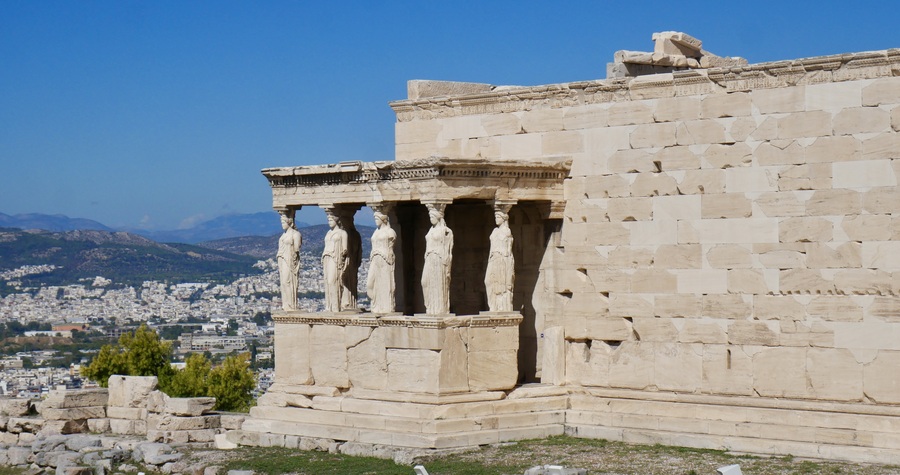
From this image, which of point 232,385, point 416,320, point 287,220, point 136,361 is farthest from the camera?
point 232,385

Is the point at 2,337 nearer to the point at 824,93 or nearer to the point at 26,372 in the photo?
the point at 26,372

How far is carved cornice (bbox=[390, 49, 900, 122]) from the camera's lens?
17719mm

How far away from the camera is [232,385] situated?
3456 cm

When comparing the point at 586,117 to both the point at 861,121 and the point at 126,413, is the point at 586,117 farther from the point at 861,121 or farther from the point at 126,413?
the point at 126,413

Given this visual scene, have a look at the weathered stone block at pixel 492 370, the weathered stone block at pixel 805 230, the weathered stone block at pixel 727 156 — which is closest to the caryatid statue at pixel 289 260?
the weathered stone block at pixel 492 370

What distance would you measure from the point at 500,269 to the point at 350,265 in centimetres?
249

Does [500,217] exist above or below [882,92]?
below

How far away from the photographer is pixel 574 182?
20.2 m

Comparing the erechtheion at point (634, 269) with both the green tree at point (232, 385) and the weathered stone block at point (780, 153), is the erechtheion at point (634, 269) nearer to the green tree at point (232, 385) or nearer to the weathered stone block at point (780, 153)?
the weathered stone block at point (780, 153)

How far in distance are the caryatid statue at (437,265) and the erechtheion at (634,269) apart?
0.09 feet

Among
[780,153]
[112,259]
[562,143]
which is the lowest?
[112,259]

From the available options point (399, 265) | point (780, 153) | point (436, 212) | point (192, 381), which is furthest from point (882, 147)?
point (192, 381)

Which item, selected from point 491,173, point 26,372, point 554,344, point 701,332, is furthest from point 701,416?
point 26,372

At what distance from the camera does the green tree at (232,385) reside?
33.9 m
